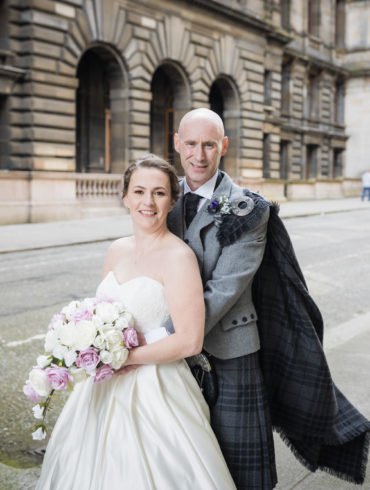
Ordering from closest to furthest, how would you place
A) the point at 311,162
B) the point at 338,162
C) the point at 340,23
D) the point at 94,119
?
1. the point at 94,119
2. the point at 311,162
3. the point at 340,23
4. the point at 338,162

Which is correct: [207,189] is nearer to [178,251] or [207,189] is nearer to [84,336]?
[178,251]

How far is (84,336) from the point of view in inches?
95.2

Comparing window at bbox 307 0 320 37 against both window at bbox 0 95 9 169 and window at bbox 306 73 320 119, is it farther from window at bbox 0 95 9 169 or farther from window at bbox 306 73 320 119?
window at bbox 0 95 9 169

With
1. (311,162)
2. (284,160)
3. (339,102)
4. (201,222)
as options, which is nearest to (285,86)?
(284,160)

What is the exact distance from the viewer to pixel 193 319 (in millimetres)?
2473

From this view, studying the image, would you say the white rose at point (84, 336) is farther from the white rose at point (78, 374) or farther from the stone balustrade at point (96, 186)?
the stone balustrade at point (96, 186)

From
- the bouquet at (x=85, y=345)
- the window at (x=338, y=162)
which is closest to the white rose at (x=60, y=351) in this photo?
the bouquet at (x=85, y=345)

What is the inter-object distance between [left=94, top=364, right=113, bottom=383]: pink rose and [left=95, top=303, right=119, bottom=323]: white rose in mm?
162

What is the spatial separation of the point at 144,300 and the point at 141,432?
18.7 inches

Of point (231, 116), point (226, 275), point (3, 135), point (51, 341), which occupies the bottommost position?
point (51, 341)

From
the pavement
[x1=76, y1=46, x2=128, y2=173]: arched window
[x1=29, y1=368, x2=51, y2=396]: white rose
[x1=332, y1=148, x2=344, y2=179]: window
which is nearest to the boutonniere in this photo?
[x1=29, y1=368, x2=51, y2=396]: white rose

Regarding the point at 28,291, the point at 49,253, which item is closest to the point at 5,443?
the point at 28,291

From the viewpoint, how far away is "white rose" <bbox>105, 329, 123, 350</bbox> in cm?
241

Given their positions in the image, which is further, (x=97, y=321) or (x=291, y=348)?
(x=291, y=348)
